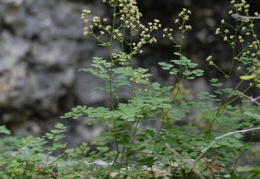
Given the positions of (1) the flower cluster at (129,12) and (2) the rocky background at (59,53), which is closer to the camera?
(1) the flower cluster at (129,12)

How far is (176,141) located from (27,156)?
0.84 m

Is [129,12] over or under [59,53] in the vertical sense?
over

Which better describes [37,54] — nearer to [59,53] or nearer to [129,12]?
[59,53]

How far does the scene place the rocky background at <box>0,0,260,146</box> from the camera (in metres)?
3.10

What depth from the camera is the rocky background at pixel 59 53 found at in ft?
10.2

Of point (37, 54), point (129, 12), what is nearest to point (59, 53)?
point (37, 54)

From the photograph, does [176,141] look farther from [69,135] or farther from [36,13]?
[36,13]

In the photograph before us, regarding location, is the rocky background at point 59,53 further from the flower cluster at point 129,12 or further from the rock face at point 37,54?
the flower cluster at point 129,12

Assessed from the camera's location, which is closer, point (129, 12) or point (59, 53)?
point (129, 12)

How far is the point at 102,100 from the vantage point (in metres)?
3.31

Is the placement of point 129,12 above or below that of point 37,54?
above

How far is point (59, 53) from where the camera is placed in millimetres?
3193

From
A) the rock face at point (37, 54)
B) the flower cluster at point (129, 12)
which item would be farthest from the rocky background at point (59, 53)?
the flower cluster at point (129, 12)

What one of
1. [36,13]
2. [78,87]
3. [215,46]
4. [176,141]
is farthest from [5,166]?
[215,46]
